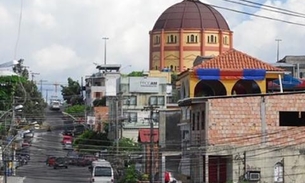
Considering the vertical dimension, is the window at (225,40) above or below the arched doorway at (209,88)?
above

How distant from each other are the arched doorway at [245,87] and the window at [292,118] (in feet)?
19.4

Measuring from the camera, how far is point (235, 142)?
47469mm

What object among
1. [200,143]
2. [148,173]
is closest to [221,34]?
[148,173]

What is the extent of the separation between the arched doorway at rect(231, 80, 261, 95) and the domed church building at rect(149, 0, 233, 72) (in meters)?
64.5

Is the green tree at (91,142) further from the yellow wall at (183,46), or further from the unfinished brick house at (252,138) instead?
the yellow wall at (183,46)

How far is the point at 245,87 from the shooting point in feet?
183

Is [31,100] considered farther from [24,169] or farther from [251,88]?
[251,88]

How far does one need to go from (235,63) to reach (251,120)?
22.3 ft

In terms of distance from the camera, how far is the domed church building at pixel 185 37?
12181cm

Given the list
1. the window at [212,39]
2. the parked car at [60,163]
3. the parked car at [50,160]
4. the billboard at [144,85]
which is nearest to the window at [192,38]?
the window at [212,39]

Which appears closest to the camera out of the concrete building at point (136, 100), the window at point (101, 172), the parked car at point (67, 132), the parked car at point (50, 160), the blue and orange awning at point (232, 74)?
the blue and orange awning at point (232, 74)

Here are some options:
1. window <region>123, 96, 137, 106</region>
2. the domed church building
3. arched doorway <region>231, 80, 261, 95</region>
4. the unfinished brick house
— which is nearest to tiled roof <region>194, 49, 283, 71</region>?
arched doorway <region>231, 80, 261, 95</region>

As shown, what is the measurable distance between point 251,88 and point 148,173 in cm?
811

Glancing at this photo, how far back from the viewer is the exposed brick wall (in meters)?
47.4
